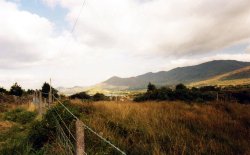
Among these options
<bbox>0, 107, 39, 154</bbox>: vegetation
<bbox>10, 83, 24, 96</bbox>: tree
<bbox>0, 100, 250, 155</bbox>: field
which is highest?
<bbox>10, 83, 24, 96</bbox>: tree

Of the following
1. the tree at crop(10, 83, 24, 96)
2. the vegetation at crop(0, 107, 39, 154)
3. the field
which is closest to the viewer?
the field

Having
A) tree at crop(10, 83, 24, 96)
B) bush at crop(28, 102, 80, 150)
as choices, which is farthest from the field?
tree at crop(10, 83, 24, 96)

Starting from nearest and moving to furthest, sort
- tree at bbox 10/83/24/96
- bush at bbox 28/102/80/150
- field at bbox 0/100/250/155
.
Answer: field at bbox 0/100/250/155, bush at bbox 28/102/80/150, tree at bbox 10/83/24/96

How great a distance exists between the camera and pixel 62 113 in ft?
25.6

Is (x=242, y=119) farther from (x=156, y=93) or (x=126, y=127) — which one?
(x=156, y=93)

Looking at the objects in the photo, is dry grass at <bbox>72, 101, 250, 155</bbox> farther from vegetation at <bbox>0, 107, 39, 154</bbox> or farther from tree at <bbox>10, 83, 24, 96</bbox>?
tree at <bbox>10, 83, 24, 96</bbox>

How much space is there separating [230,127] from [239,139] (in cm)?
109

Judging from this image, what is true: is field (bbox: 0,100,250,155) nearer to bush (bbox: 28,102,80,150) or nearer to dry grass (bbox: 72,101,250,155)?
dry grass (bbox: 72,101,250,155)

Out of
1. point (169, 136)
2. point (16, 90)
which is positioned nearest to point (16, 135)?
point (169, 136)

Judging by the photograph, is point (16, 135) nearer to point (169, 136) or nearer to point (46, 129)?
point (46, 129)

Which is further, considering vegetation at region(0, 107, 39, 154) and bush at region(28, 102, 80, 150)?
bush at region(28, 102, 80, 150)

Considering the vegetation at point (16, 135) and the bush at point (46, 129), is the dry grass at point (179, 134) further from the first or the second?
the vegetation at point (16, 135)

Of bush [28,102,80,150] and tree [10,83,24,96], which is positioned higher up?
tree [10,83,24,96]

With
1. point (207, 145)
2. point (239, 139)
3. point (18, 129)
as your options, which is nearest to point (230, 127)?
point (239, 139)
